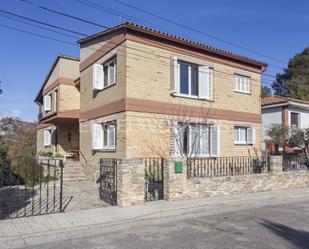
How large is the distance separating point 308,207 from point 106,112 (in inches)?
372

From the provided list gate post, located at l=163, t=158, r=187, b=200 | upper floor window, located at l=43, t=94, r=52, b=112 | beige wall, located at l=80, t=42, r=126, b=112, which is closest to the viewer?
gate post, located at l=163, t=158, r=187, b=200

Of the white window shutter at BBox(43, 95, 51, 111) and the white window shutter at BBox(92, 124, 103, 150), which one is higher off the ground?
the white window shutter at BBox(43, 95, 51, 111)

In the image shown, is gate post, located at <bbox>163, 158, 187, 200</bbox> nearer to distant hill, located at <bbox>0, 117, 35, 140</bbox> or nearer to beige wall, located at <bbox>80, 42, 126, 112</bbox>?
beige wall, located at <bbox>80, 42, 126, 112</bbox>

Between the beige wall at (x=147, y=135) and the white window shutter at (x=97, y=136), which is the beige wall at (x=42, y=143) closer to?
the white window shutter at (x=97, y=136)

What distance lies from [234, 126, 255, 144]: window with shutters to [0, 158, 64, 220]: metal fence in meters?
9.41

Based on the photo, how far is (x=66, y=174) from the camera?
18.7 meters

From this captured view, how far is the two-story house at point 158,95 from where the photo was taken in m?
15.9

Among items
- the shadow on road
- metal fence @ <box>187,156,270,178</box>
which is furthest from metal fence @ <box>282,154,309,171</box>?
the shadow on road

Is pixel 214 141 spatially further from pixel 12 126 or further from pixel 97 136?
pixel 12 126

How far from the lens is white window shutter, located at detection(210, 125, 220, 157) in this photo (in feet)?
60.4

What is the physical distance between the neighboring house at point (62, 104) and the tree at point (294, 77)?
31.1 meters

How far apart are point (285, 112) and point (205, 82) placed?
11223 millimetres

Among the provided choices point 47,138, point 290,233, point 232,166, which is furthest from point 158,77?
point 47,138

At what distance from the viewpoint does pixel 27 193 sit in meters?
13.5
